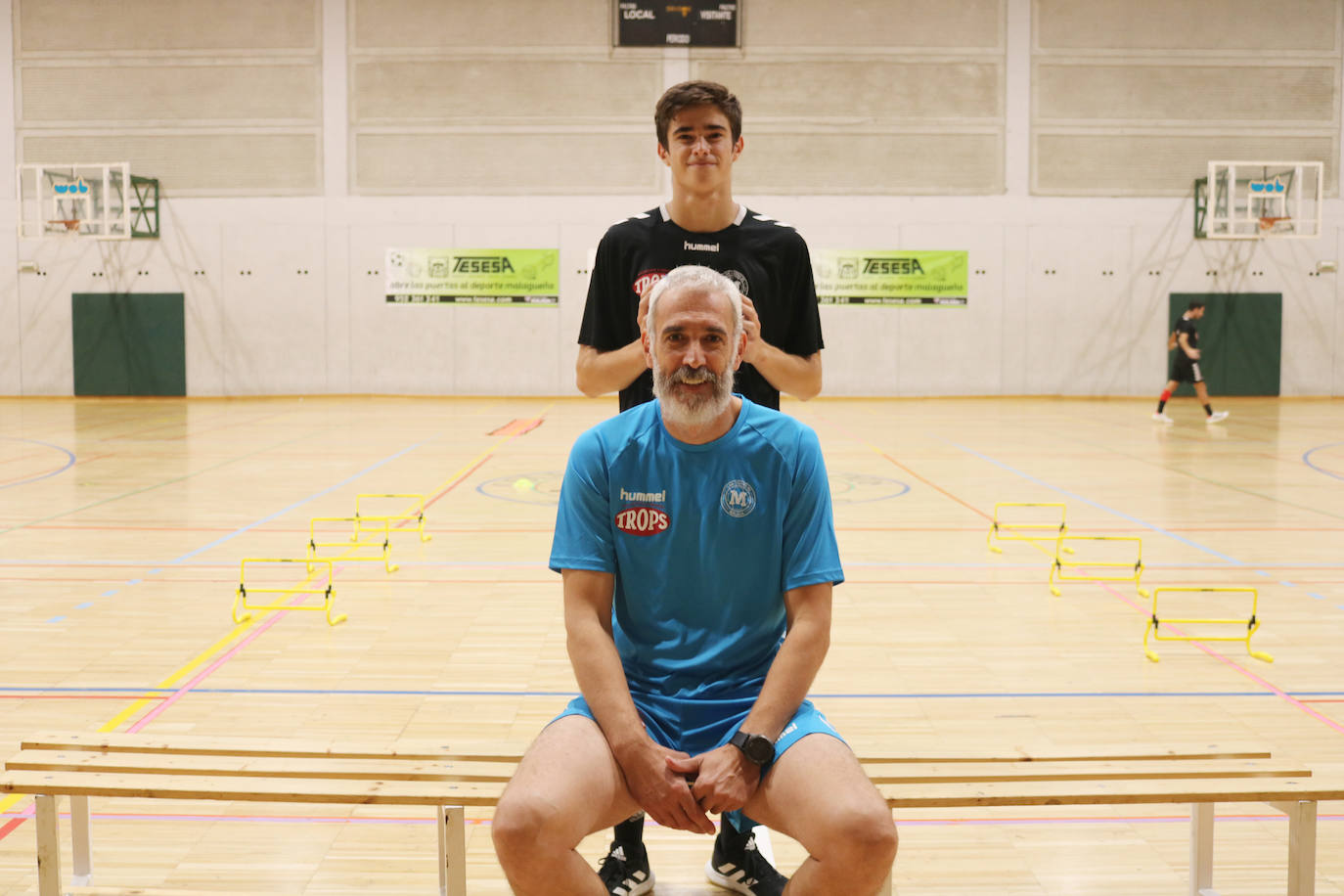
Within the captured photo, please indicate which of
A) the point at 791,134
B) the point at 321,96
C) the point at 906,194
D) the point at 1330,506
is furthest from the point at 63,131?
the point at 1330,506

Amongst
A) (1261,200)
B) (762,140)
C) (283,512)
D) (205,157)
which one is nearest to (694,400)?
(283,512)

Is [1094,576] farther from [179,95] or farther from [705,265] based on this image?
[179,95]

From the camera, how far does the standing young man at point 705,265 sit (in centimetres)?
306

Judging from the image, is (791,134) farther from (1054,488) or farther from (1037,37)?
(1054,488)

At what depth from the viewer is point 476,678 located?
526 centimetres

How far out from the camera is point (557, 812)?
94.7 inches

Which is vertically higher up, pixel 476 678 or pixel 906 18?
pixel 906 18

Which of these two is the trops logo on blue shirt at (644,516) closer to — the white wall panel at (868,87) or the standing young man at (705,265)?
the standing young man at (705,265)

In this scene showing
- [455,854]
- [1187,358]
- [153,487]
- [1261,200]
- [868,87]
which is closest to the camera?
[455,854]

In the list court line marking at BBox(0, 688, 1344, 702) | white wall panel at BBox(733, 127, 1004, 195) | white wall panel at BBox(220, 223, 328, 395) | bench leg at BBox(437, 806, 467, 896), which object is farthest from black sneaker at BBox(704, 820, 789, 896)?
white wall panel at BBox(220, 223, 328, 395)

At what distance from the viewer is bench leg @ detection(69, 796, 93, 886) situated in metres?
3.13

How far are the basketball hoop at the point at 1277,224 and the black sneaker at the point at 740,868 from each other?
22593 mm

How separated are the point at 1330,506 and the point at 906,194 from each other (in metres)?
14.2

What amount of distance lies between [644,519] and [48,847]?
1.69 metres
